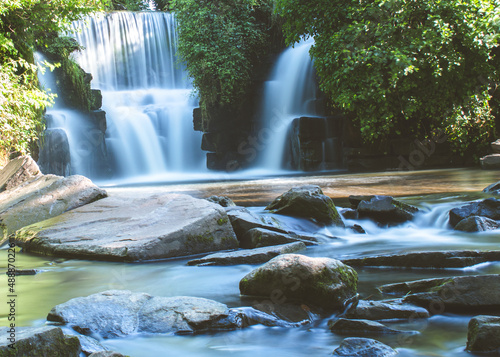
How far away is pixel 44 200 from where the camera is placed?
643cm

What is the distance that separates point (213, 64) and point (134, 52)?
18.7 feet

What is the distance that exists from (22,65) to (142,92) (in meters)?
9.89

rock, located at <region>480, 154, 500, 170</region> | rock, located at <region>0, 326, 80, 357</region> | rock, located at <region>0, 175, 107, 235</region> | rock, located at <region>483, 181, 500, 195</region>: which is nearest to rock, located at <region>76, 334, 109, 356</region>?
rock, located at <region>0, 326, 80, 357</region>

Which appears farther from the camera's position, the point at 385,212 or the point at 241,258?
the point at 385,212

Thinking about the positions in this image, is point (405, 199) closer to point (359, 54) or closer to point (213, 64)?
point (359, 54)

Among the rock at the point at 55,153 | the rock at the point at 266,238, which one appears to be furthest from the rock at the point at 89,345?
the rock at the point at 55,153

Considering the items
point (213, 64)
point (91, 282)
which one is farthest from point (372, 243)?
point (213, 64)

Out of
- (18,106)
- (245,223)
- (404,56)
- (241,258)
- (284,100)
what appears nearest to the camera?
(241,258)

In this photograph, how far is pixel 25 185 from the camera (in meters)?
7.39

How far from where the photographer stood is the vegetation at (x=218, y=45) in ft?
55.0

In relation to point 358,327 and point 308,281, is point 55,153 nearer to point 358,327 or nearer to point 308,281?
point 308,281

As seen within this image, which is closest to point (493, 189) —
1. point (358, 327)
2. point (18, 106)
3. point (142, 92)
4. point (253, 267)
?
point (253, 267)

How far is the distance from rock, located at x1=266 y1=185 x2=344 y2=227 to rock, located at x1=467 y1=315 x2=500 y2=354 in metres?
3.60

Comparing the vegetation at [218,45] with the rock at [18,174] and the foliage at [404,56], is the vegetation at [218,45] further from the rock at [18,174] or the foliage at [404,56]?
the rock at [18,174]
